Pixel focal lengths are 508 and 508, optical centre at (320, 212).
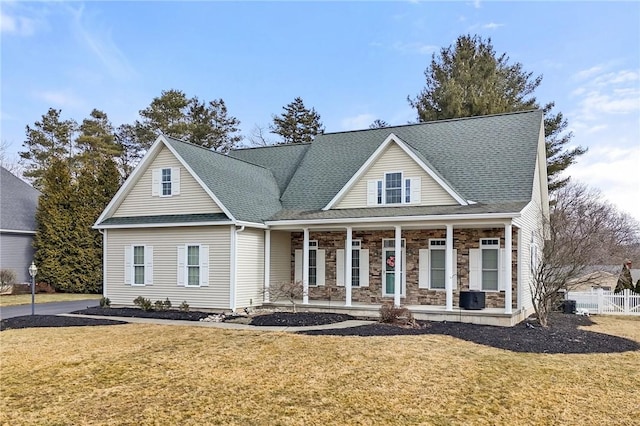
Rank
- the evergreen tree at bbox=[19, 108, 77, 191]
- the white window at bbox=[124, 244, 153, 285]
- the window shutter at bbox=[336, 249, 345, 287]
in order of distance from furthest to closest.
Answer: the evergreen tree at bbox=[19, 108, 77, 191]
the window shutter at bbox=[336, 249, 345, 287]
the white window at bbox=[124, 244, 153, 285]

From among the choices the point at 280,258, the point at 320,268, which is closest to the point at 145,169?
the point at 280,258

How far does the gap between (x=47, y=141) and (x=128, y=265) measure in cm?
2874

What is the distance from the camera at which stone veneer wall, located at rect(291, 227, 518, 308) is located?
54.6ft

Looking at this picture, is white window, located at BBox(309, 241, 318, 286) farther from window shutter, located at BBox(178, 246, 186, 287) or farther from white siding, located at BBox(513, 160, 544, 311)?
white siding, located at BBox(513, 160, 544, 311)

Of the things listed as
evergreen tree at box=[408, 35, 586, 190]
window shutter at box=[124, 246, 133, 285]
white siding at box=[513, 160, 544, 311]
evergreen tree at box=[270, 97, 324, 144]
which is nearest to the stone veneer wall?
white siding at box=[513, 160, 544, 311]

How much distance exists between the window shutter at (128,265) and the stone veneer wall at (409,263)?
19.3 ft

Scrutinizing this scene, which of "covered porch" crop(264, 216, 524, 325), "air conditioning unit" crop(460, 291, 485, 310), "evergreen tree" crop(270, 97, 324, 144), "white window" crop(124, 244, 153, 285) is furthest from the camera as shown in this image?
"evergreen tree" crop(270, 97, 324, 144)

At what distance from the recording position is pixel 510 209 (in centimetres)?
1443

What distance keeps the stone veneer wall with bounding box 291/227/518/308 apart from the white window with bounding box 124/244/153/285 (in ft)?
17.3

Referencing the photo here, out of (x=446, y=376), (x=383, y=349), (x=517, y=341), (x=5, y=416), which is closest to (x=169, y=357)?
(x=5, y=416)

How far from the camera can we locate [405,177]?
17.2 m

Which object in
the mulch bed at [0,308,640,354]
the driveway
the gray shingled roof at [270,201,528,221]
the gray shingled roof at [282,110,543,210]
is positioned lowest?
the driveway

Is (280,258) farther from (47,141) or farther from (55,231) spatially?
(47,141)

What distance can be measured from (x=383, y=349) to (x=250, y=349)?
2798 mm
